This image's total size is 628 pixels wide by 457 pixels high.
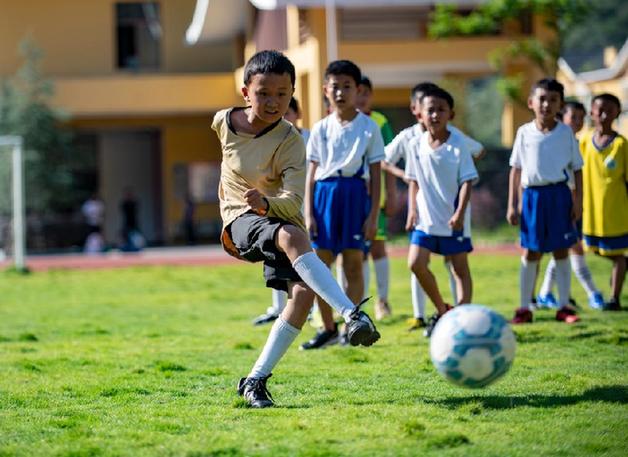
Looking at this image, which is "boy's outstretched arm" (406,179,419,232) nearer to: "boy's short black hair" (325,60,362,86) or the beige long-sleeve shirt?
"boy's short black hair" (325,60,362,86)

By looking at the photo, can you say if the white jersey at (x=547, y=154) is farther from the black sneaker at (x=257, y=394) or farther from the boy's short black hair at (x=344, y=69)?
the black sneaker at (x=257, y=394)

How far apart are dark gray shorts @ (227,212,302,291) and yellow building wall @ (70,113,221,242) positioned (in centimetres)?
3113

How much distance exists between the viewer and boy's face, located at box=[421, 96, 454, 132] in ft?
29.6

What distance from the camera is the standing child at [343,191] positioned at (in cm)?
912

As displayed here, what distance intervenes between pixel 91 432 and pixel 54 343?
14.9 feet

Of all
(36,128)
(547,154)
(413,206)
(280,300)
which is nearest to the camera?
(413,206)

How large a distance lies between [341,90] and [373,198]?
85 cm

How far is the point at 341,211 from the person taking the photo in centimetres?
924

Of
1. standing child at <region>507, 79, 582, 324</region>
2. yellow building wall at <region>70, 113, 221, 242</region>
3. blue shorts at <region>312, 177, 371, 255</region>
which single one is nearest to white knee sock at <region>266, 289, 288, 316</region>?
blue shorts at <region>312, 177, 371, 255</region>

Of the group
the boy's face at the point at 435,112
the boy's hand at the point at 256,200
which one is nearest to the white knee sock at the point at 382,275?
the boy's face at the point at 435,112

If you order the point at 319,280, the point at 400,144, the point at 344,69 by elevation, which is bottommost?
the point at 319,280

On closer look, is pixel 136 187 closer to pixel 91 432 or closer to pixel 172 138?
pixel 172 138

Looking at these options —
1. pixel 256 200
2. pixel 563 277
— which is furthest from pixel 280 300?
Answer: pixel 256 200

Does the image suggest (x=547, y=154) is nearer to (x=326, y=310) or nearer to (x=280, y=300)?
(x=326, y=310)
